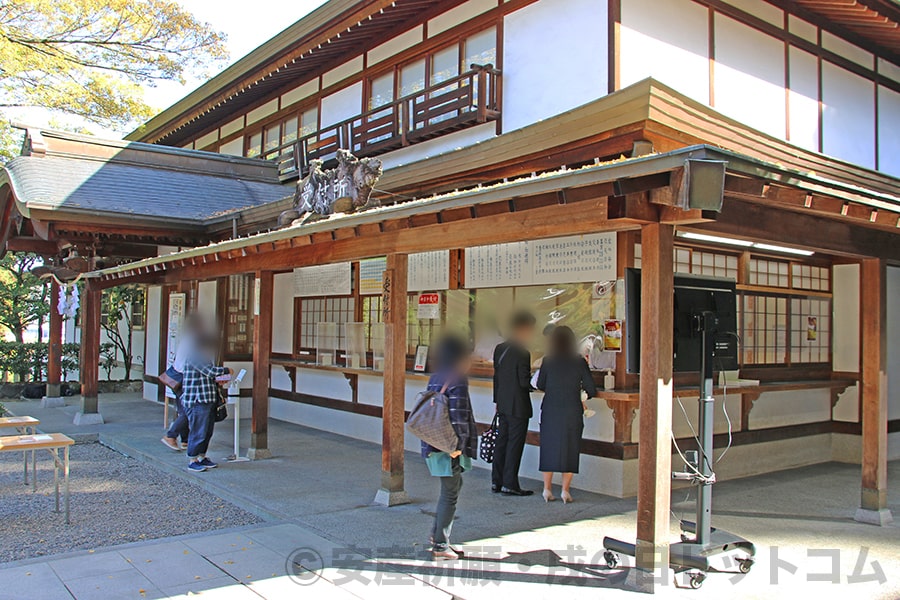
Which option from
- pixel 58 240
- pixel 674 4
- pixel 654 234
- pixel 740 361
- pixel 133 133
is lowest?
pixel 740 361

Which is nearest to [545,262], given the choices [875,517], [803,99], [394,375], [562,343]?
[562,343]

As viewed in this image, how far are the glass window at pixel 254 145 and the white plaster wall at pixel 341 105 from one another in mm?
3555

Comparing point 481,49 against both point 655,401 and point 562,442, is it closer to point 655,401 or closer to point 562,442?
point 562,442

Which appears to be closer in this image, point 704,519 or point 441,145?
point 704,519

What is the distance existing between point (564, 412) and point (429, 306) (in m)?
3.47

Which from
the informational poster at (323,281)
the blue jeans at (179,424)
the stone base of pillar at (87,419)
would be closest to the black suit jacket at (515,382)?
the blue jeans at (179,424)

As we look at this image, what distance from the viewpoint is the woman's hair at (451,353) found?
17.9 feet

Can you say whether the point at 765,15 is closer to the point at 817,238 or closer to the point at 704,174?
the point at 817,238

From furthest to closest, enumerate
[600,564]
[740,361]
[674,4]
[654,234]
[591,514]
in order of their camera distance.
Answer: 1. [740,361]
2. [674,4]
3. [591,514]
4. [600,564]
5. [654,234]

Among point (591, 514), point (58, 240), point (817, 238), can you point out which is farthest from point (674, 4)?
point (58, 240)

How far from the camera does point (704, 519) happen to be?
16.7 ft

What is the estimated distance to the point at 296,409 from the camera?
13.1m

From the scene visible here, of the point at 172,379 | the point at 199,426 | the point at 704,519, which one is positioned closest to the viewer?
the point at 704,519

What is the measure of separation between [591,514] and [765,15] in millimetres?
7156
